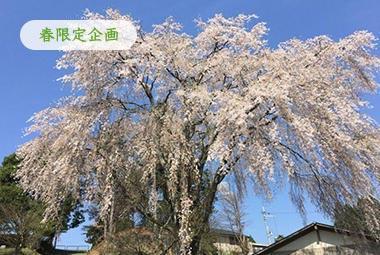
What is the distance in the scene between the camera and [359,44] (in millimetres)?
9797

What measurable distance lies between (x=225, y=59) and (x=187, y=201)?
3.76m

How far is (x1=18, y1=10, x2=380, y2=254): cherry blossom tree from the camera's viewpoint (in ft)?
27.0

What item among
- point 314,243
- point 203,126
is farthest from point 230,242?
point 203,126

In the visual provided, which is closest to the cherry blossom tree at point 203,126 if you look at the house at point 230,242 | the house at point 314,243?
the house at point 314,243

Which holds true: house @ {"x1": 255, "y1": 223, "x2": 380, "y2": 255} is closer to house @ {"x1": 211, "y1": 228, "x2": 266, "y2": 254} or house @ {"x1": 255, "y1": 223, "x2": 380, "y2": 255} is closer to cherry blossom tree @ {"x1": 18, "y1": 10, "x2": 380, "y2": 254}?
cherry blossom tree @ {"x1": 18, "y1": 10, "x2": 380, "y2": 254}

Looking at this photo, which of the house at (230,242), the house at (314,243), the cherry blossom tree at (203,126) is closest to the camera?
the cherry blossom tree at (203,126)

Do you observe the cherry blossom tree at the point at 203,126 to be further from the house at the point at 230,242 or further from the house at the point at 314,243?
the house at the point at 230,242

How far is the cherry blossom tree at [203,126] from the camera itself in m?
8.23

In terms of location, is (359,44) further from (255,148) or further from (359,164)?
(255,148)

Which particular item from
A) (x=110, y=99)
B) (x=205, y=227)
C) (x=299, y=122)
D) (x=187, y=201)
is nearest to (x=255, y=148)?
(x=299, y=122)

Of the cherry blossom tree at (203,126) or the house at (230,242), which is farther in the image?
the house at (230,242)

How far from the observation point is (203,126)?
979 centimetres

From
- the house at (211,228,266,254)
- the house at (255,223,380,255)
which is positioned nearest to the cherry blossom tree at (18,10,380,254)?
the house at (255,223,380,255)

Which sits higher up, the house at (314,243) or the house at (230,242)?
the house at (230,242)
